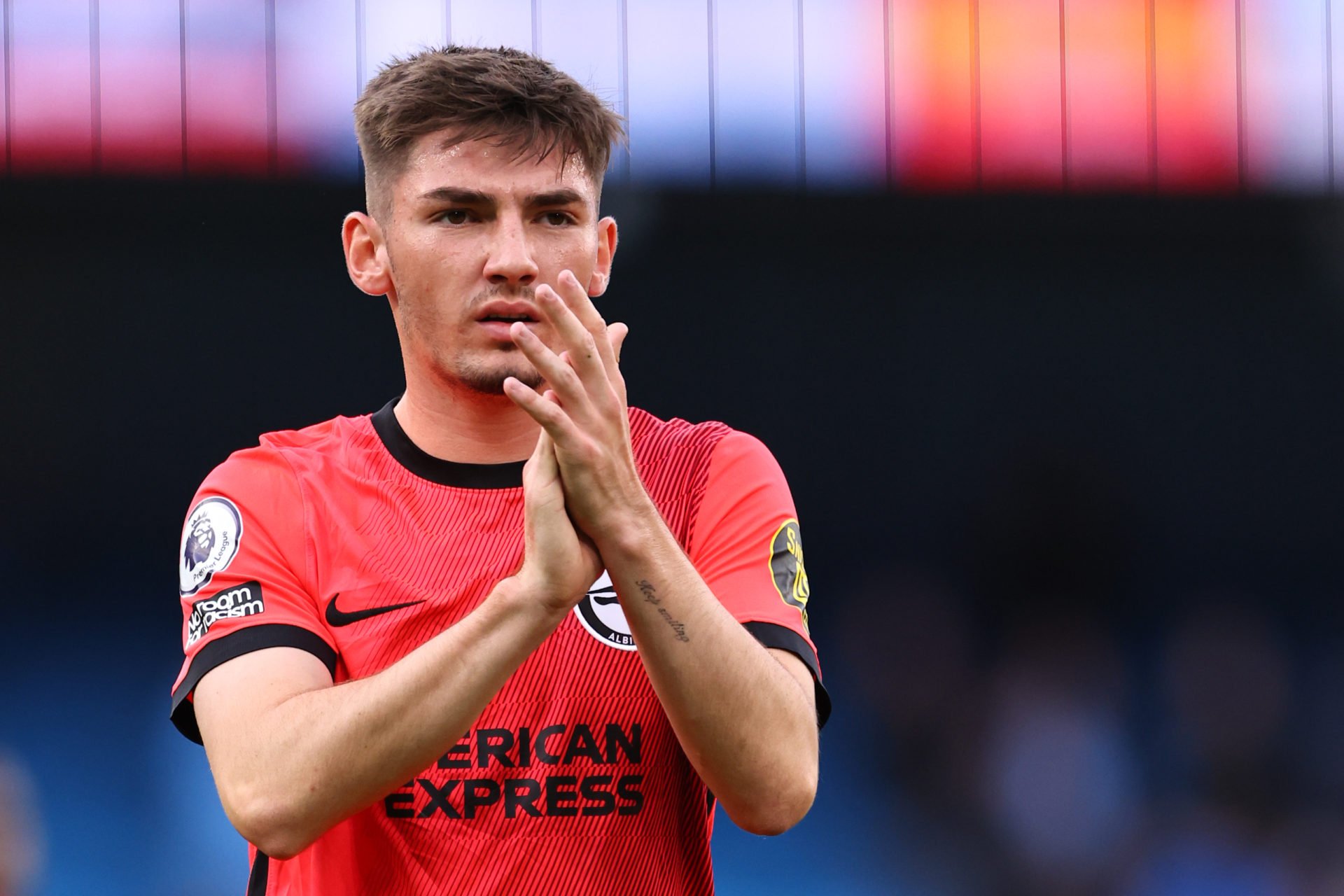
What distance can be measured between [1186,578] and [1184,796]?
1.15 metres

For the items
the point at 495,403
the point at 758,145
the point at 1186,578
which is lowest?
the point at 1186,578

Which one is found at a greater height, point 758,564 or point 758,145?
point 758,145

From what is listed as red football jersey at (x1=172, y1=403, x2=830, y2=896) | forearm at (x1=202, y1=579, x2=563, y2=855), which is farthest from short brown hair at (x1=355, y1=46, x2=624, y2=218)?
forearm at (x1=202, y1=579, x2=563, y2=855)

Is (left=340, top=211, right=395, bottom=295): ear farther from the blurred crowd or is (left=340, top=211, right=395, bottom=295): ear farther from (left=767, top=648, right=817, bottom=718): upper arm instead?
the blurred crowd

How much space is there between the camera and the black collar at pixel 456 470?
230 centimetres

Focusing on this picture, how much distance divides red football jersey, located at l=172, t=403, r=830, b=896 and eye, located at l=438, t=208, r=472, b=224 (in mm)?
412

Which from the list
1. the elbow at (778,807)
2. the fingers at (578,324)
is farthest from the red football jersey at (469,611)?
the fingers at (578,324)

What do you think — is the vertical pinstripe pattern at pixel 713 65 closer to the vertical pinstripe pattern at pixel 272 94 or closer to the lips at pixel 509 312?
the vertical pinstripe pattern at pixel 272 94

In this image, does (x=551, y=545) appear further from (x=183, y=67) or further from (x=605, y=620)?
(x=183, y=67)

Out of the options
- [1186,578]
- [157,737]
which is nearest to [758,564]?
[157,737]

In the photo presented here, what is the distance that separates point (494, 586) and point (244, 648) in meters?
0.38

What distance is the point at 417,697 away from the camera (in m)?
1.81

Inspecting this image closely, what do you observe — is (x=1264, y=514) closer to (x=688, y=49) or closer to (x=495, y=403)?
(x=688, y=49)

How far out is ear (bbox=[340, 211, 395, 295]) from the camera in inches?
93.4
